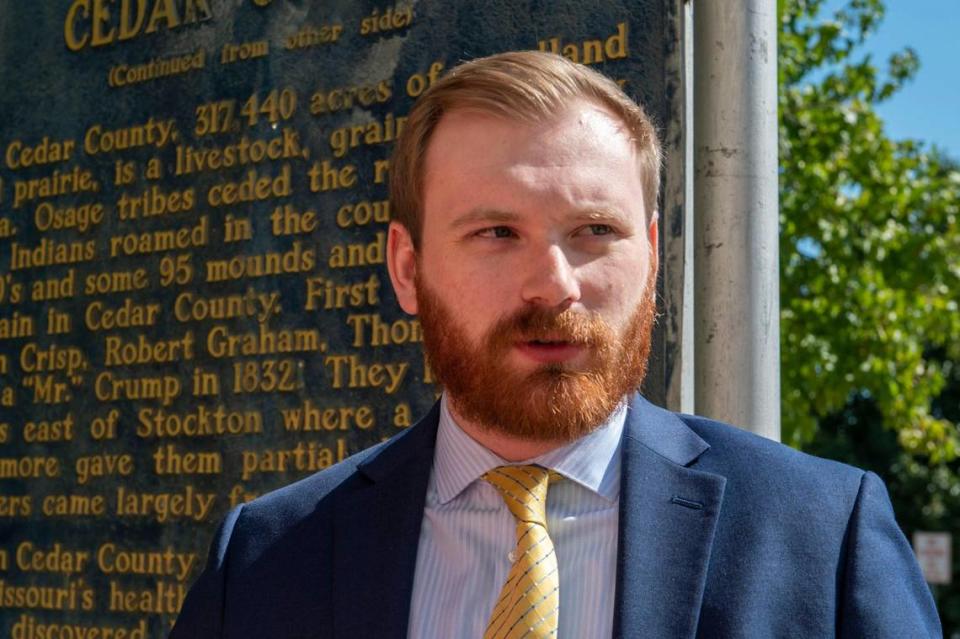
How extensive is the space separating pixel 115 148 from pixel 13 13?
35.2 inches

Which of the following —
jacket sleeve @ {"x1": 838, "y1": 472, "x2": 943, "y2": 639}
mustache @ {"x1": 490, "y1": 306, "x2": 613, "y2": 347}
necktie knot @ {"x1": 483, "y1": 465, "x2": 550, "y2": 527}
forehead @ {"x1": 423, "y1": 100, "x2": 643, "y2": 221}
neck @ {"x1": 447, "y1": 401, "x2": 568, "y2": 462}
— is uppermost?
forehead @ {"x1": 423, "y1": 100, "x2": 643, "y2": 221}

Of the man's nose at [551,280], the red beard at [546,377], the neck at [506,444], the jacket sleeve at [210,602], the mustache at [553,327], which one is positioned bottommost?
the jacket sleeve at [210,602]

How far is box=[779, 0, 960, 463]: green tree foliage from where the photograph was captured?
13.8m

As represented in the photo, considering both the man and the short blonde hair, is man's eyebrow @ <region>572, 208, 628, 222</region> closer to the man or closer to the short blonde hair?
the man

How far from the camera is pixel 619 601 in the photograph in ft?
7.35

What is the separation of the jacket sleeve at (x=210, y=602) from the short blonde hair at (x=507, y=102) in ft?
2.35

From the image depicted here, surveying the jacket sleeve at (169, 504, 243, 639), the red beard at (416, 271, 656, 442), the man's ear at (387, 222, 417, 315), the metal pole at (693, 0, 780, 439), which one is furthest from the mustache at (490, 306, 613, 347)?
the metal pole at (693, 0, 780, 439)

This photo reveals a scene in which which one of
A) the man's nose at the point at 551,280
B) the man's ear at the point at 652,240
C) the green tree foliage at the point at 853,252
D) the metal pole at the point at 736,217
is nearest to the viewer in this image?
the man's nose at the point at 551,280

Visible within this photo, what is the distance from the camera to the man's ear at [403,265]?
271 cm

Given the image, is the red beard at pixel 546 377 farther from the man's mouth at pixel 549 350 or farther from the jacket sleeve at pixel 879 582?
the jacket sleeve at pixel 879 582

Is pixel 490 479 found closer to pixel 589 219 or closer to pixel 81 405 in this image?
pixel 589 219

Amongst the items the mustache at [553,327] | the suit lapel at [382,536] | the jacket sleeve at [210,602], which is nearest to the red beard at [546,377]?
the mustache at [553,327]

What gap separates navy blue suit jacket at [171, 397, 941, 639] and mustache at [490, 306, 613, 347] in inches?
9.4

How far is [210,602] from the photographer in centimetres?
263
